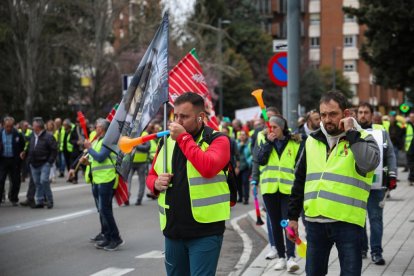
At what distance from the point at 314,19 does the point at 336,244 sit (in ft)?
276

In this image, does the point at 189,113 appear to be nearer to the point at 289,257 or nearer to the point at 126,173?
the point at 126,173

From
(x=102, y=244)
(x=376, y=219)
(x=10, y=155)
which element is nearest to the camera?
(x=376, y=219)

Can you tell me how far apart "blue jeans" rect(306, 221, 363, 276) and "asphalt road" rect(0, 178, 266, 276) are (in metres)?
3.56

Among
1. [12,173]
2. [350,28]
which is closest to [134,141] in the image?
[12,173]

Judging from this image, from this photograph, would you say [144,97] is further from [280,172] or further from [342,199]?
[280,172]

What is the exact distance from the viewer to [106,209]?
11406mm

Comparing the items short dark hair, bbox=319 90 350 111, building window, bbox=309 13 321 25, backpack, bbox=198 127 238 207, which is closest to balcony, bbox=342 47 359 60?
building window, bbox=309 13 321 25

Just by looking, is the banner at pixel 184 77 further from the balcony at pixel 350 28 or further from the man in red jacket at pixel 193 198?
the balcony at pixel 350 28

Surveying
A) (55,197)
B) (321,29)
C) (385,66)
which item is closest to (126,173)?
(55,197)

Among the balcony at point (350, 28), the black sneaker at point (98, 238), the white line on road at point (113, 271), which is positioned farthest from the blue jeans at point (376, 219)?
the balcony at point (350, 28)

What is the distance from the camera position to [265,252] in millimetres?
10797

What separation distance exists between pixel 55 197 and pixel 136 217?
16.4 feet

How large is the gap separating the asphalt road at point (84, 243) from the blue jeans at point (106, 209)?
264mm

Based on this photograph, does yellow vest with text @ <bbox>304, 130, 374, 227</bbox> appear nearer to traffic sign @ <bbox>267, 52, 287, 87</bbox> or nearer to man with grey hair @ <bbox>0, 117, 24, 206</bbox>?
traffic sign @ <bbox>267, 52, 287, 87</bbox>
